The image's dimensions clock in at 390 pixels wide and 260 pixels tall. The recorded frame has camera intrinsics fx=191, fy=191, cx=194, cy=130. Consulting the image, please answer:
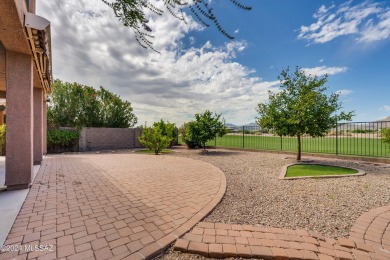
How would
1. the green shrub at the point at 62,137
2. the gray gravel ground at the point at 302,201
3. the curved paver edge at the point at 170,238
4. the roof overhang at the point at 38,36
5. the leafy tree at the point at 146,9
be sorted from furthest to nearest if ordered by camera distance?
1. the green shrub at the point at 62,137
2. the roof overhang at the point at 38,36
3. the gray gravel ground at the point at 302,201
4. the curved paver edge at the point at 170,238
5. the leafy tree at the point at 146,9

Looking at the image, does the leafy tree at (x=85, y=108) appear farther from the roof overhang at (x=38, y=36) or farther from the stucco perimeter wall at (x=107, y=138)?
the roof overhang at (x=38, y=36)

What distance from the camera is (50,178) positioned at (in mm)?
5641

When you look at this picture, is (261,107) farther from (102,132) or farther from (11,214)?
(102,132)

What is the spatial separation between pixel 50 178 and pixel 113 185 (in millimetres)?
2216

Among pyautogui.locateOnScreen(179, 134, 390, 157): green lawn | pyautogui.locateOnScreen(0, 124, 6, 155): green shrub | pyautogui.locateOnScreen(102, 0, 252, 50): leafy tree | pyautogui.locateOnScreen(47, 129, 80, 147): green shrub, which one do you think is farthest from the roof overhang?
pyautogui.locateOnScreen(179, 134, 390, 157): green lawn

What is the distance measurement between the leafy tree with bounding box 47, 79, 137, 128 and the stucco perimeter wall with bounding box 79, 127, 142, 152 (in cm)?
168

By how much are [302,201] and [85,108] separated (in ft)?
Answer: 52.9

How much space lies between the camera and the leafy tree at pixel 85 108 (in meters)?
14.3

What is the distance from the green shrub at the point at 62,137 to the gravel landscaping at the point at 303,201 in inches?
468

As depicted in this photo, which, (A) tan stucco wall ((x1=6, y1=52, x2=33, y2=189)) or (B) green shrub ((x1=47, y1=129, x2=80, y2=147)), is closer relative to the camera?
(A) tan stucco wall ((x1=6, y1=52, x2=33, y2=189))

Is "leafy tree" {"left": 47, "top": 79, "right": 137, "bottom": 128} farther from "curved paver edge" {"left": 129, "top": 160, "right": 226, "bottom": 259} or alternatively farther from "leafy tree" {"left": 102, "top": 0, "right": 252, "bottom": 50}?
"leafy tree" {"left": 102, "top": 0, "right": 252, "bottom": 50}

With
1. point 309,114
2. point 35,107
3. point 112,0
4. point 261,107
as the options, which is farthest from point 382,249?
point 35,107

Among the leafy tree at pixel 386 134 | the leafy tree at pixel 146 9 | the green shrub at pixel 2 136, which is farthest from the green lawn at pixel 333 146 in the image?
the green shrub at pixel 2 136

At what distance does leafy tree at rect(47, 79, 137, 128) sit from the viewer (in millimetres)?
14336
